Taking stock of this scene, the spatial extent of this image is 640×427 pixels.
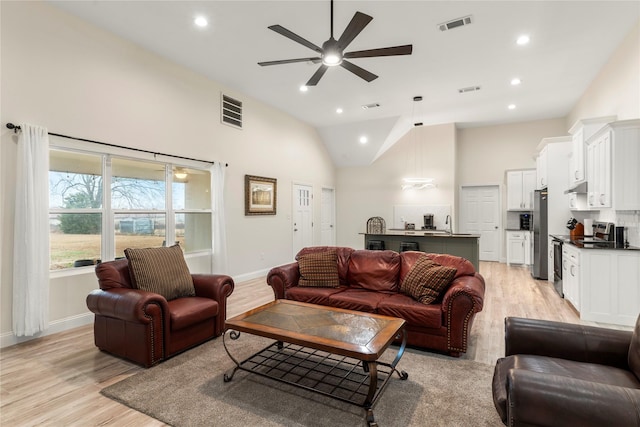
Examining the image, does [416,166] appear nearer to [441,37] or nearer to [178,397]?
[441,37]

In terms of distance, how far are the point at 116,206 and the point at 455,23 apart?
186 inches

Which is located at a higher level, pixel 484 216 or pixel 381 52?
pixel 381 52

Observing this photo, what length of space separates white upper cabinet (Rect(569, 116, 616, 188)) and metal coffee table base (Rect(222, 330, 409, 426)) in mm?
4405

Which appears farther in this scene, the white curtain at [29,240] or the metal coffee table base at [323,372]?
the white curtain at [29,240]

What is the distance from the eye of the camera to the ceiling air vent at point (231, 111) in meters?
5.72

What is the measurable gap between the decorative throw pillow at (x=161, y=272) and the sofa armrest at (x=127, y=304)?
0.19 metres

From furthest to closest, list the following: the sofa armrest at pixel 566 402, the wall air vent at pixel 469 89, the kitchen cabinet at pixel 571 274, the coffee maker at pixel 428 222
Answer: the coffee maker at pixel 428 222, the wall air vent at pixel 469 89, the kitchen cabinet at pixel 571 274, the sofa armrest at pixel 566 402

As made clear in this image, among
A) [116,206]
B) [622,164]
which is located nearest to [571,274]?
[622,164]

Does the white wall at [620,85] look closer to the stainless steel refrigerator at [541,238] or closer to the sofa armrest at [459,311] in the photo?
the stainless steel refrigerator at [541,238]

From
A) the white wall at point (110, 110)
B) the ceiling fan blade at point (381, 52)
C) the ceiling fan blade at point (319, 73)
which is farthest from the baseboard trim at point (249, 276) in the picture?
the ceiling fan blade at point (381, 52)

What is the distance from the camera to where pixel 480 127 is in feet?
27.8

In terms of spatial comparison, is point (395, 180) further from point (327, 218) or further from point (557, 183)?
point (557, 183)

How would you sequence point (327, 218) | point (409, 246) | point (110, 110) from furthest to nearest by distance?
point (327, 218), point (409, 246), point (110, 110)

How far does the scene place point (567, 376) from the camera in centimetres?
164
